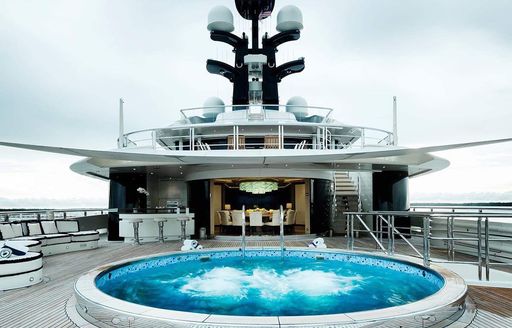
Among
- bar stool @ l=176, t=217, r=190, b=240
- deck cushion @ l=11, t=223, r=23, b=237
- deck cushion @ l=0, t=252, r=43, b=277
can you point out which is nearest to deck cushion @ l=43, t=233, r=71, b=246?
deck cushion @ l=11, t=223, r=23, b=237

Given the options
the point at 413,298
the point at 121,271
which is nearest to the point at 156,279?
the point at 121,271

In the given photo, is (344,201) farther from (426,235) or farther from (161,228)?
(426,235)

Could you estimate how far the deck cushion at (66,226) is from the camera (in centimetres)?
932

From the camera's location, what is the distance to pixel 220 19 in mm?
14703

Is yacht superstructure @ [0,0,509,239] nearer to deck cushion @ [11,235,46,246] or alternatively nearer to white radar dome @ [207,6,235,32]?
white radar dome @ [207,6,235,32]

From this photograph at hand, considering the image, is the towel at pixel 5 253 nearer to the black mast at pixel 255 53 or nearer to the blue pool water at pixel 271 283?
the blue pool water at pixel 271 283

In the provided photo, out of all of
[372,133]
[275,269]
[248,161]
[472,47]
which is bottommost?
[275,269]

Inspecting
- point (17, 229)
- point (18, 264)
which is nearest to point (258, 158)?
point (18, 264)

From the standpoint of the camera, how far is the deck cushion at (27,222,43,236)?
848cm

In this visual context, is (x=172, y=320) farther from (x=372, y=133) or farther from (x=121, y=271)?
(x=372, y=133)

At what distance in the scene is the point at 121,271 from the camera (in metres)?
5.88

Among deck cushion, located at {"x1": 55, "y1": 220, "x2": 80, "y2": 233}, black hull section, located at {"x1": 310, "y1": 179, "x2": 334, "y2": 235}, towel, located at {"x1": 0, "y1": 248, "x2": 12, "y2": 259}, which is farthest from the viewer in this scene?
black hull section, located at {"x1": 310, "y1": 179, "x2": 334, "y2": 235}

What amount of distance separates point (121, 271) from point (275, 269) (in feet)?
9.38

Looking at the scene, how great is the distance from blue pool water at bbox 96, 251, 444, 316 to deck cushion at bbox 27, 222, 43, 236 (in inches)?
146
